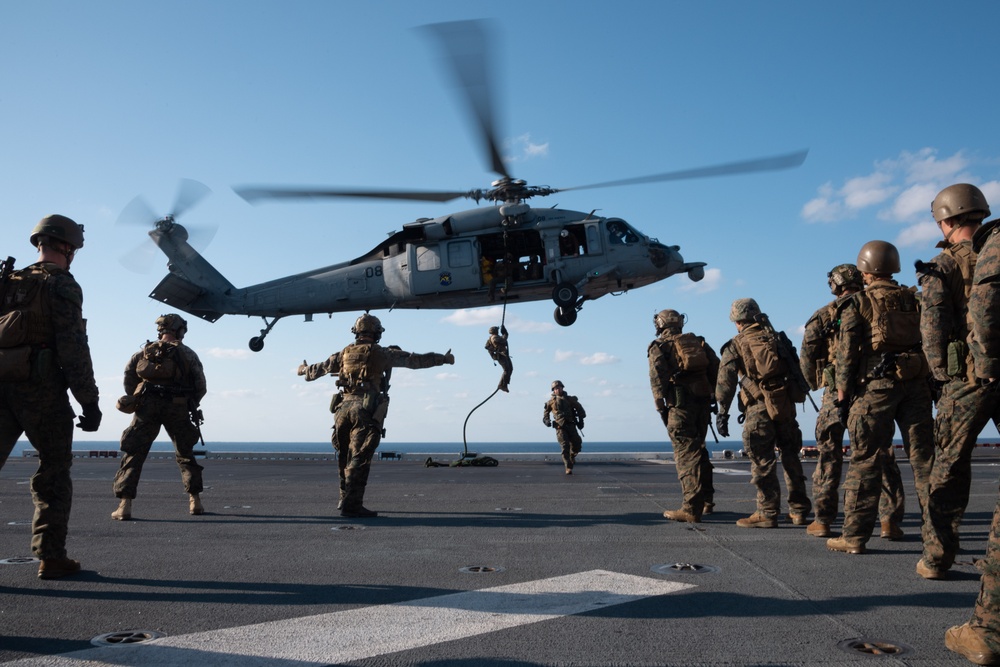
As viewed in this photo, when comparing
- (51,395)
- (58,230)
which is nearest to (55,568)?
(51,395)

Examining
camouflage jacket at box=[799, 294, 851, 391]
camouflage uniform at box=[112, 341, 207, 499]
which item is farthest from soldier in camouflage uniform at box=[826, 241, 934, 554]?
camouflage uniform at box=[112, 341, 207, 499]

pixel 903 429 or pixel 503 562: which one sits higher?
pixel 903 429

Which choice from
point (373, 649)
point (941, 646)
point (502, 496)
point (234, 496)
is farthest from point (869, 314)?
point (234, 496)

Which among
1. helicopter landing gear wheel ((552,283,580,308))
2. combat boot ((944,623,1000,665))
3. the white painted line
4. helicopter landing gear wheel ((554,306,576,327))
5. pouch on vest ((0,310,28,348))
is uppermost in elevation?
helicopter landing gear wheel ((552,283,580,308))

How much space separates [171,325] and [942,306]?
6.78 meters

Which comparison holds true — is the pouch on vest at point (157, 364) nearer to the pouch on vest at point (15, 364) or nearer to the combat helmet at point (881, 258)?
the pouch on vest at point (15, 364)

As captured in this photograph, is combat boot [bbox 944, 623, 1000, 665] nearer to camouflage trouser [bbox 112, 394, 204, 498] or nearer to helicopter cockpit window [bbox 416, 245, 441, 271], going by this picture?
camouflage trouser [bbox 112, 394, 204, 498]

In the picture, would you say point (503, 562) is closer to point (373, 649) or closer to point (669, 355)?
point (373, 649)

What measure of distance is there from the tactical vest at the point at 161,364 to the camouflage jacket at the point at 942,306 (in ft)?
21.2

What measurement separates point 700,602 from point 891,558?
1.90 meters

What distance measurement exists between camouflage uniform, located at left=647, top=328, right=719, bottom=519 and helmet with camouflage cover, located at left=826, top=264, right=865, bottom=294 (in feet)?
4.82

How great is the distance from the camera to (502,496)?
8.86 m

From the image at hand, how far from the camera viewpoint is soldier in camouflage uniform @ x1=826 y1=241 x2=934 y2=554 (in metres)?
4.57

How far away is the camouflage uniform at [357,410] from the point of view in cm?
689
